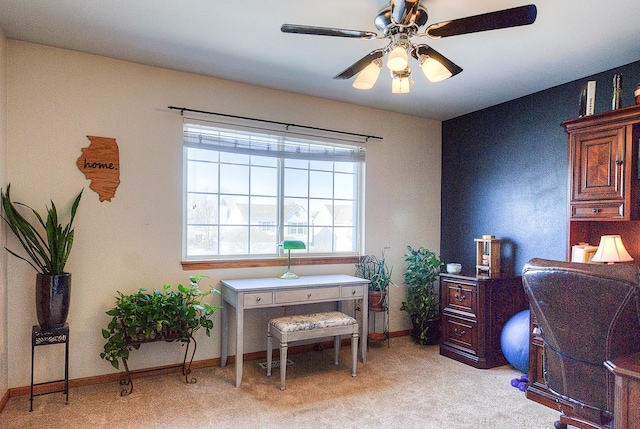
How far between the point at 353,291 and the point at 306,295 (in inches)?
18.6

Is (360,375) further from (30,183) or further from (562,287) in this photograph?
(30,183)

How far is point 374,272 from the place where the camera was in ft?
13.8

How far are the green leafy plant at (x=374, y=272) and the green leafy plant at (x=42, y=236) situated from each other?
265 centimetres

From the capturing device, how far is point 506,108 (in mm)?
4008

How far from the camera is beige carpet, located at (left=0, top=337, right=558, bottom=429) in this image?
2.52 m

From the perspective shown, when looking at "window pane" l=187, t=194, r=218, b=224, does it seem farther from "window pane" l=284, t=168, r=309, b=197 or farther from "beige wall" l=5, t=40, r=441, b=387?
"window pane" l=284, t=168, r=309, b=197

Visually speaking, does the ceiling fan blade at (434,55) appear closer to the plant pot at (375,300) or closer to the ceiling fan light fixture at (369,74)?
the ceiling fan light fixture at (369,74)

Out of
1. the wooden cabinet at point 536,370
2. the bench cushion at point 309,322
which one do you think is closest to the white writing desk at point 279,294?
the bench cushion at point 309,322

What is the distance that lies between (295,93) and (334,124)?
0.52 m

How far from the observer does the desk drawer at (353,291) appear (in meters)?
3.54

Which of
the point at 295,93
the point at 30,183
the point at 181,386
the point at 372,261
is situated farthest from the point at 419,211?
the point at 30,183

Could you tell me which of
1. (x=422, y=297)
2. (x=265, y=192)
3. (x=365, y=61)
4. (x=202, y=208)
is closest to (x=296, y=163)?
(x=265, y=192)

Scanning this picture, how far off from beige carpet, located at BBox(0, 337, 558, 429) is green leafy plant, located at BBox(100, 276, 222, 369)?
365 millimetres

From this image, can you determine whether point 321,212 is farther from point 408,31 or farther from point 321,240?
point 408,31
